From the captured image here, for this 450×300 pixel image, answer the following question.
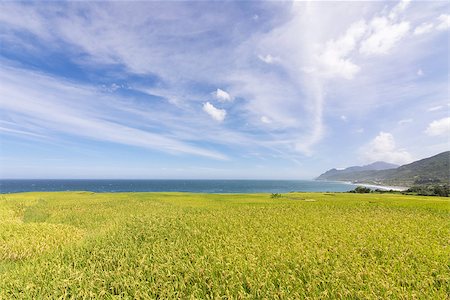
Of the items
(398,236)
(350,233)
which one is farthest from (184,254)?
(398,236)

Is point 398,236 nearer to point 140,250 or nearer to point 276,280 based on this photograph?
point 276,280

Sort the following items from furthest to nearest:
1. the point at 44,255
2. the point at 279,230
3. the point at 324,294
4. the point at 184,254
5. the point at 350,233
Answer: the point at 279,230 → the point at 350,233 → the point at 44,255 → the point at 184,254 → the point at 324,294

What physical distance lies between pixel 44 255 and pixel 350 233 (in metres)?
15.5

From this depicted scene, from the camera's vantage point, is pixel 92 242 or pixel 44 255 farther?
pixel 92 242

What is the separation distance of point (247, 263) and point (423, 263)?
6664 mm

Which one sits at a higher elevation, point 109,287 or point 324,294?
point 324,294

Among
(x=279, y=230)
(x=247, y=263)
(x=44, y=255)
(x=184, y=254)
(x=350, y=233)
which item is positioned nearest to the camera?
(x=247, y=263)

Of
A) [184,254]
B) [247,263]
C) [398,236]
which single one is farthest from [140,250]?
[398,236]

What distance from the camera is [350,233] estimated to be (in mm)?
12672

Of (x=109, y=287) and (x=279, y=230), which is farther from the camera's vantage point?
(x=279, y=230)

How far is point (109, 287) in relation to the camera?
8.32 metres

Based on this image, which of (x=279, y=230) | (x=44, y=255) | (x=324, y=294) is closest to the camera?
(x=324, y=294)

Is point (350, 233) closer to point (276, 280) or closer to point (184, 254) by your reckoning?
point (276, 280)

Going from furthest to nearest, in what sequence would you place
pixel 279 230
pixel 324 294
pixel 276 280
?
pixel 279 230 < pixel 276 280 < pixel 324 294
